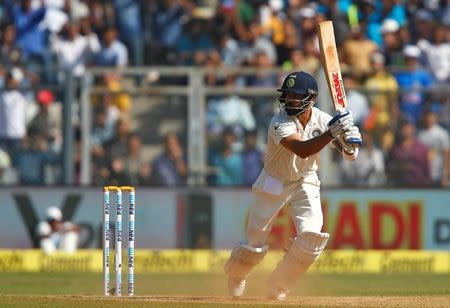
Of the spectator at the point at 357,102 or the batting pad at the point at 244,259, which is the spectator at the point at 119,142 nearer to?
the spectator at the point at 357,102

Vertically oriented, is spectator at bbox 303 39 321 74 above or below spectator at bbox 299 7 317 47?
below

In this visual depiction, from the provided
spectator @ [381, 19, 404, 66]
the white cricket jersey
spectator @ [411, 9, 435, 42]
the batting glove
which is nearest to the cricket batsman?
the white cricket jersey

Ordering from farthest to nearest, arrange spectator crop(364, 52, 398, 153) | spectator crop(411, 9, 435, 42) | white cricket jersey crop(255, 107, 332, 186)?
1. spectator crop(411, 9, 435, 42)
2. spectator crop(364, 52, 398, 153)
3. white cricket jersey crop(255, 107, 332, 186)

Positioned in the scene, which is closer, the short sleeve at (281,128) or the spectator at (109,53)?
the short sleeve at (281,128)

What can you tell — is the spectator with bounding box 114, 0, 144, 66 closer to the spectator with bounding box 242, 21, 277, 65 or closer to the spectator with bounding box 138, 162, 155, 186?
the spectator with bounding box 242, 21, 277, 65

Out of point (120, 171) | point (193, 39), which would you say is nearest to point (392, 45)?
point (193, 39)

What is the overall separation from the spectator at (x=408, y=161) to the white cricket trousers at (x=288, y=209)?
22.0 feet

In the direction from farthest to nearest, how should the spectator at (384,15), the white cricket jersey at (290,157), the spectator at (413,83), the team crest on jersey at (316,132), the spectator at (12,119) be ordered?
the spectator at (384,15), the spectator at (413,83), the spectator at (12,119), the team crest on jersey at (316,132), the white cricket jersey at (290,157)

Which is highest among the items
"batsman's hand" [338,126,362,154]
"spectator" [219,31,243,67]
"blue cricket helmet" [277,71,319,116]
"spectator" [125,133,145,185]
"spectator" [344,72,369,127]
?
"spectator" [219,31,243,67]

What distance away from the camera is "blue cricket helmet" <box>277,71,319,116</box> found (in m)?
10.0

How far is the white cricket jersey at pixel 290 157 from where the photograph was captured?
10.2m

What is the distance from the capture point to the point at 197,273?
52.1ft

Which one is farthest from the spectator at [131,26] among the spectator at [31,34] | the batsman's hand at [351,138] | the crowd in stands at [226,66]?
the batsman's hand at [351,138]

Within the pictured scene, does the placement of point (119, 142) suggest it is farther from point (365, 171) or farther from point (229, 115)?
point (365, 171)
